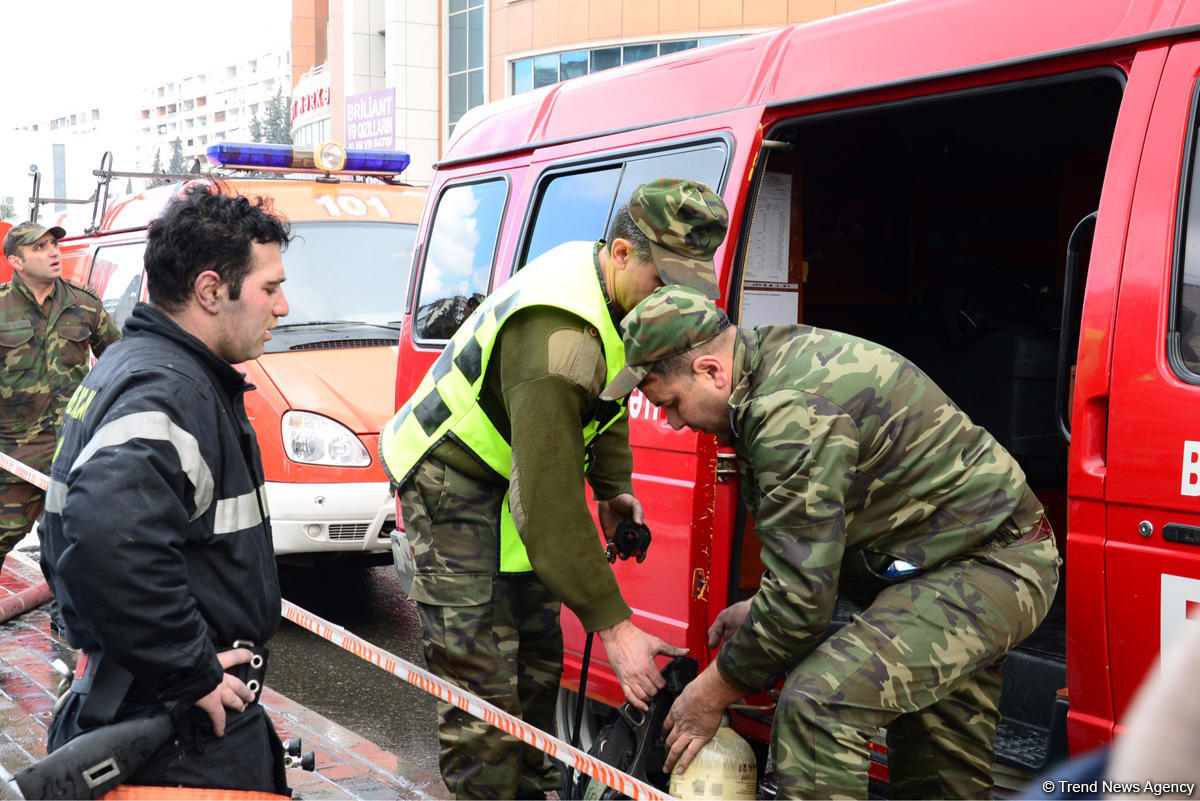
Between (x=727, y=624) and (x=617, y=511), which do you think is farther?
(x=617, y=511)

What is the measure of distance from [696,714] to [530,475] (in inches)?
25.2

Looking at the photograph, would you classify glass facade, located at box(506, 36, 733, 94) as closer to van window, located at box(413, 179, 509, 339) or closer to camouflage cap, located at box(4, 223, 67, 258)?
camouflage cap, located at box(4, 223, 67, 258)

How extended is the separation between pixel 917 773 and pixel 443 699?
1159mm

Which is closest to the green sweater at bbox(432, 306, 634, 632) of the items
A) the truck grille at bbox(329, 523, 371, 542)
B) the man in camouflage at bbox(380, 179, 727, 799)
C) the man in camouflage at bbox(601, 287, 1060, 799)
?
the man in camouflage at bbox(380, 179, 727, 799)

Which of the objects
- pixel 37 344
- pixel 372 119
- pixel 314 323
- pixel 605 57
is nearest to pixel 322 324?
pixel 314 323

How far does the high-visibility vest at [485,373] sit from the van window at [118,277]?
4801 millimetres

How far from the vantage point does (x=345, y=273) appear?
21.8 feet

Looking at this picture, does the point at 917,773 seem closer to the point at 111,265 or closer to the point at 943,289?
the point at 943,289

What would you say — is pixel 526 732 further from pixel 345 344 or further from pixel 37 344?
pixel 37 344

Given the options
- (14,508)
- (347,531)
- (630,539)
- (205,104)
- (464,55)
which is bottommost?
(347,531)

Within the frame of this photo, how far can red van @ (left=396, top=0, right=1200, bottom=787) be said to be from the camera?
2.37m

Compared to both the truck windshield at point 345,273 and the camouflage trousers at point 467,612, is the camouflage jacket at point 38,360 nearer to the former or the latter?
the truck windshield at point 345,273

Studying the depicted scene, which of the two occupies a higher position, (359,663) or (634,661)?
(634,661)

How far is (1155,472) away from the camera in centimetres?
231
